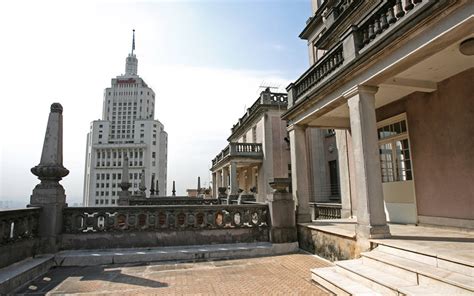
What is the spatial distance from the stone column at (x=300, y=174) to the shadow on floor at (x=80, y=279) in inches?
203

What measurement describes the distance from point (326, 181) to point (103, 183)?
89.4 metres

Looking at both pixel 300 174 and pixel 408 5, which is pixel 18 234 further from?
pixel 408 5

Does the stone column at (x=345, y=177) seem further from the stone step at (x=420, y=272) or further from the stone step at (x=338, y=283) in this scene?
the stone step at (x=338, y=283)

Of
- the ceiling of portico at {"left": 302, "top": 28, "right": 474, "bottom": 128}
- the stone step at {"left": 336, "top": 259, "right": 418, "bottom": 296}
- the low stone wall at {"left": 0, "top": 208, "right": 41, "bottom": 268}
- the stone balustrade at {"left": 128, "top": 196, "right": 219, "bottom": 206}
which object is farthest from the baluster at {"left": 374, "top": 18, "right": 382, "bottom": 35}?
the stone balustrade at {"left": 128, "top": 196, "right": 219, "bottom": 206}

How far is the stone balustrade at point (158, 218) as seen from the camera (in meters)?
7.10

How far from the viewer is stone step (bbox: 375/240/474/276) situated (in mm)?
3406

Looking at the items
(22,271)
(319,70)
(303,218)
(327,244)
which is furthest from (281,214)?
(22,271)

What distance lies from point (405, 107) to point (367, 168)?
3441mm

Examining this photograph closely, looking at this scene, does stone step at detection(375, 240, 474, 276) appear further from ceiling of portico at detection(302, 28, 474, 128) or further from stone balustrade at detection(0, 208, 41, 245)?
stone balustrade at detection(0, 208, 41, 245)

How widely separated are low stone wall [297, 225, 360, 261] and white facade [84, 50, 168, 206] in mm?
80386

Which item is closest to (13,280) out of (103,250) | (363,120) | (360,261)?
(103,250)

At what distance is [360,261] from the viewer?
5.12 metres

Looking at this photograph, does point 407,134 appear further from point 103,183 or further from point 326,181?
point 103,183

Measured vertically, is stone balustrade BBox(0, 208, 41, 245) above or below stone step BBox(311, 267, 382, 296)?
above
